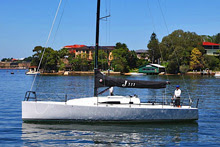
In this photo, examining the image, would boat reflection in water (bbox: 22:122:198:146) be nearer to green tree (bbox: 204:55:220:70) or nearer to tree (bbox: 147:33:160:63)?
green tree (bbox: 204:55:220:70)

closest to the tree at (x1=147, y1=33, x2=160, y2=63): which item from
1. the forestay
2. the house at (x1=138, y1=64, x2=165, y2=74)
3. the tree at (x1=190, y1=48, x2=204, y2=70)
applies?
the house at (x1=138, y1=64, x2=165, y2=74)

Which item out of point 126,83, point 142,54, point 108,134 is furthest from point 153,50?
point 108,134

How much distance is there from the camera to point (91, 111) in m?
19.6

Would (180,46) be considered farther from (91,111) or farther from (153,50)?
(91,111)

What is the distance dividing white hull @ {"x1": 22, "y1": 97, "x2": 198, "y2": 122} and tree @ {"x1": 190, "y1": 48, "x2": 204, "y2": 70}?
336ft

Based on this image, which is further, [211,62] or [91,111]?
[211,62]

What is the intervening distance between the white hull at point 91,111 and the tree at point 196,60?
10251 cm

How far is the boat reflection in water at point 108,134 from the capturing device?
16.7 metres

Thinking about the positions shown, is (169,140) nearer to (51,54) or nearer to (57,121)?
(57,121)

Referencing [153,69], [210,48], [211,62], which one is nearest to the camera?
[211,62]

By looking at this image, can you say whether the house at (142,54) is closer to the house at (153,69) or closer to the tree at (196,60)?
the house at (153,69)

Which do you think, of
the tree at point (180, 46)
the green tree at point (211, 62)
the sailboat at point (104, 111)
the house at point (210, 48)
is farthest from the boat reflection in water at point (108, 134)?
the house at point (210, 48)

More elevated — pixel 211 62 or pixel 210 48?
pixel 210 48

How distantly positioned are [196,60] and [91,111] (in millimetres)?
104997
